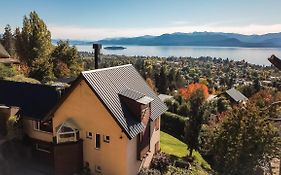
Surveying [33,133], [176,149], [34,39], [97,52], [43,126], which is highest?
[34,39]

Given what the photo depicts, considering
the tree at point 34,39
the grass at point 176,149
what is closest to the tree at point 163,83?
the tree at point 34,39

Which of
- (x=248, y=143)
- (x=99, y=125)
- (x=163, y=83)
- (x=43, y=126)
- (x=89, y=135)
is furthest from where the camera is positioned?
(x=163, y=83)

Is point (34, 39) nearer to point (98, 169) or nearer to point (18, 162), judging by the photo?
point (18, 162)

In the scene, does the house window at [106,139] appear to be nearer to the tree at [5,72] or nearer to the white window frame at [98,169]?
the white window frame at [98,169]

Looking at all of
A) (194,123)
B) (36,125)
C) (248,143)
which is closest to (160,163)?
(248,143)

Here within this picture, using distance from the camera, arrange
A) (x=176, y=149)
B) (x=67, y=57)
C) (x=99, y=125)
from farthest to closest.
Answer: (x=67, y=57), (x=176, y=149), (x=99, y=125)

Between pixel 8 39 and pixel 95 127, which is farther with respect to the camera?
pixel 8 39

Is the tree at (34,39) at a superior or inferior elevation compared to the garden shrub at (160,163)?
superior

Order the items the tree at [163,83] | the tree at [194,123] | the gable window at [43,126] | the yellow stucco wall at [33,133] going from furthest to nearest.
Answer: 1. the tree at [163,83]
2. the tree at [194,123]
3. the yellow stucco wall at [33,133]
4. the gable window at [43,126]
